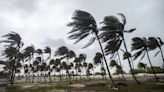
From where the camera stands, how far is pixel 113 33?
41.0 meters

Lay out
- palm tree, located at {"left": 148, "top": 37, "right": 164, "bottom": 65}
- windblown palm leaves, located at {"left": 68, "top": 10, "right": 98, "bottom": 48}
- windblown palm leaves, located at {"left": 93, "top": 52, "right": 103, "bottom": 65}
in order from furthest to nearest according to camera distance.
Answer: windblown palm leaves, located at {"left": 93, "top": 52, "right": 103, "bottom": 65} < palm tree, located at {"left": 148, "top": 37, "right": 164, "bottom": 65} < windblown palm leaves, located at {"left": 68, "top": 10, "right": 98, "bottom": 48}

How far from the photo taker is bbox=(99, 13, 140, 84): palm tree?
40281 millimetres

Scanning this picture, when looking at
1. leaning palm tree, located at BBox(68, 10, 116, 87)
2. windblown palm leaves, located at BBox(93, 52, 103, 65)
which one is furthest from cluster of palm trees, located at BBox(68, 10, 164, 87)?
windblown palm leaves, located at BBox(93, 52, 103, 65)

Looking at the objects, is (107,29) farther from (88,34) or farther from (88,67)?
(88,67)

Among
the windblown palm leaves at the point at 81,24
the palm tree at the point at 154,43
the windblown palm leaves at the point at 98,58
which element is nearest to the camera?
the windblown palm leaves at the point at 81,24

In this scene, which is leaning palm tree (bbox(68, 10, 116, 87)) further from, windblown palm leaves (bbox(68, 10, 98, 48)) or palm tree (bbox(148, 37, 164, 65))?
palm tree (bbox(148, 37, 164, 65))

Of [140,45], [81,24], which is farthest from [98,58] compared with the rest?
[81,24]

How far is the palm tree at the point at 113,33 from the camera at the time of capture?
132 feet

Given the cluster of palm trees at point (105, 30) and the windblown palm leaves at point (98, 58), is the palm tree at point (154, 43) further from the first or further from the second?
the windblown palm leaves at point (98, 58)

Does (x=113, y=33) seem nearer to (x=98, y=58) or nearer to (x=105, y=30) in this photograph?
(x=105, y=30)

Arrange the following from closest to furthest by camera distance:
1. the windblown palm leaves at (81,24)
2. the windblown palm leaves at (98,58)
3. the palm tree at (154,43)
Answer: the windblown palm leaves at (81,24), the palm tree at (154,43), the windblown palm leaves at (98,58)

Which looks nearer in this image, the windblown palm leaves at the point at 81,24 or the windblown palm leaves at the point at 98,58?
the windblown palm leaves at the point at 81,24

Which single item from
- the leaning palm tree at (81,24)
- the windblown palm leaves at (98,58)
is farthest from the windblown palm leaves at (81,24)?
the windblown palm leaves at (98,58)

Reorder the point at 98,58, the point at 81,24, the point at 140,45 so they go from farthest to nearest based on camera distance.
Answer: the point at 98,58, the point at 140,45, the point at 81,24
